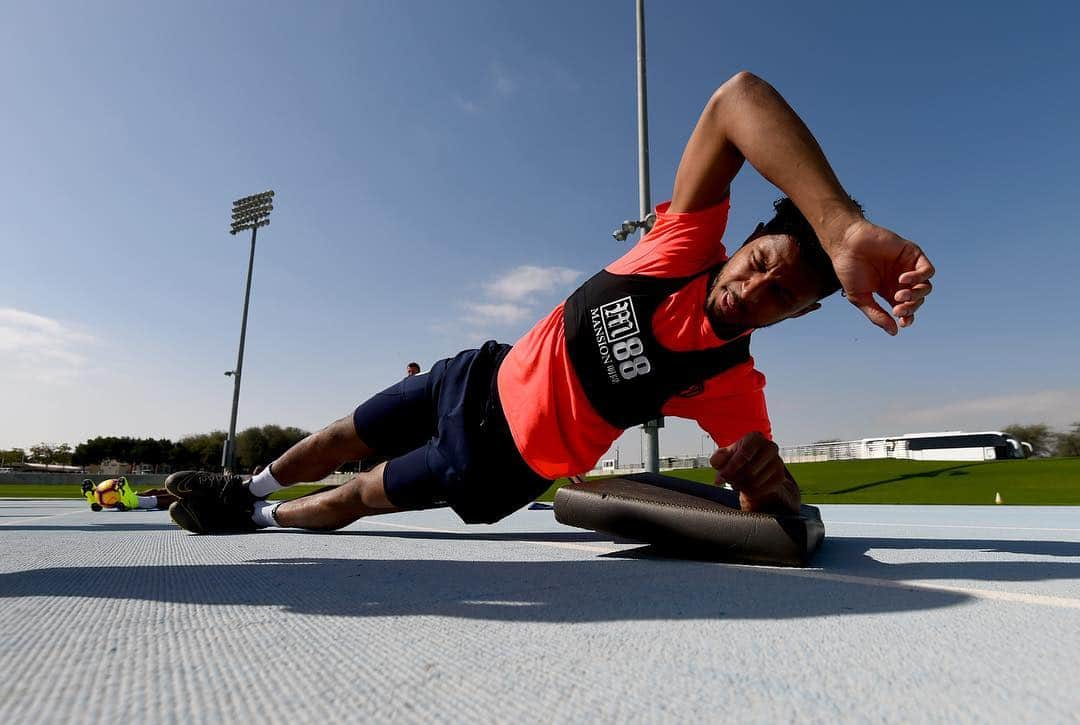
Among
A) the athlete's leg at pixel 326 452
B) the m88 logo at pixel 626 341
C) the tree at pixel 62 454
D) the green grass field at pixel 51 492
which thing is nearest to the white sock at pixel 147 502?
the green grass field at pixel 51 492

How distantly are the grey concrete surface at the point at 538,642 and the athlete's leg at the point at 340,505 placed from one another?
678 mm

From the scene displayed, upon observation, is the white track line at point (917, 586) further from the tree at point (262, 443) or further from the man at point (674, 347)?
the tree at point (262, 443)

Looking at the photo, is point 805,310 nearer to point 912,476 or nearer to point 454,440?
point 454,440

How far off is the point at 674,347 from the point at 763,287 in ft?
1.05

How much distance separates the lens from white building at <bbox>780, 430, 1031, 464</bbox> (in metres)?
33.7

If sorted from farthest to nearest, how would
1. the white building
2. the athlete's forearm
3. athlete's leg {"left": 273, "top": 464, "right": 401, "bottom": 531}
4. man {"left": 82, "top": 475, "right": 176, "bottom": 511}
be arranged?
the white building → man {"left": 82, "top": 475, "right": 176, "bottom": 511} → athlete's leg {"left": 273, "top": 464, "right": 401, "bottom": 531} → the athlete's forearm

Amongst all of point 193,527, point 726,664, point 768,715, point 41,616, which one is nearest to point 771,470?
point 726,664

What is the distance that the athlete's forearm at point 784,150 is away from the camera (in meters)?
1.34

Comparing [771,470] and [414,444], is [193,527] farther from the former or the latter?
[771,470]

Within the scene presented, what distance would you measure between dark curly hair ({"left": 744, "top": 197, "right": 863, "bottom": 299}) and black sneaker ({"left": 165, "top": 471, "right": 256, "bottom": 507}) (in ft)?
8.90

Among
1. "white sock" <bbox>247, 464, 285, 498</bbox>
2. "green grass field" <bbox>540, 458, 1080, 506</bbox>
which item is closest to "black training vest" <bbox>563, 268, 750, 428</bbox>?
"white sock" <bbox>247, 464, 285, 498</bbox>

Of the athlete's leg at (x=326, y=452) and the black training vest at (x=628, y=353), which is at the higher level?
the black training vest at (x=628, y=353)

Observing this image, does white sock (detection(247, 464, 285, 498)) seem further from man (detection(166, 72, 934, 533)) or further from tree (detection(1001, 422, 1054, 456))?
tree (detection(1001, 422, 1054, 456))

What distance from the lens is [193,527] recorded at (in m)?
2.88
